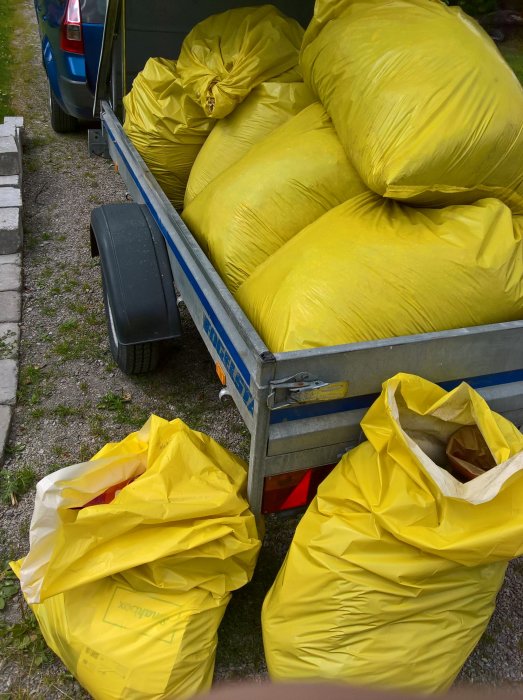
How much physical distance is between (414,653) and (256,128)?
2.19 meters

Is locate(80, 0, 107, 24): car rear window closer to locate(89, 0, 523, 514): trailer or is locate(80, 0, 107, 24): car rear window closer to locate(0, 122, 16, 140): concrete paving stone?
locate(0, 122, 16, 140): concrete paving stone

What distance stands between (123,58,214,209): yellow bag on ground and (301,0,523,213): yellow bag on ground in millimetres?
→ 999

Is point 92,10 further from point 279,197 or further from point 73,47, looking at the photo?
point 279,197

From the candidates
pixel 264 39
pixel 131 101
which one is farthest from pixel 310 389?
pixel 131 101

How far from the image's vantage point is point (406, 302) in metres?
1.79

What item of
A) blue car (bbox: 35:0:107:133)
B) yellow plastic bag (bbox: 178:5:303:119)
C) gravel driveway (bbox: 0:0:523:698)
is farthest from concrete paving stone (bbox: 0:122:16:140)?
yellow plastic bag (bbox: 178:5:303:119)

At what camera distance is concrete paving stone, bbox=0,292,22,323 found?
3.49 meters

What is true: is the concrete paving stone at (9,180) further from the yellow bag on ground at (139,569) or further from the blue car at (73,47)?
the yellow bag on ground at (139,569)

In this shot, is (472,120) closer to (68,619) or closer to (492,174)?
(492,174)

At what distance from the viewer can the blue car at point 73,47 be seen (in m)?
4.35

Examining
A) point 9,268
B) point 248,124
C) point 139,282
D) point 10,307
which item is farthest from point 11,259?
point 248,124

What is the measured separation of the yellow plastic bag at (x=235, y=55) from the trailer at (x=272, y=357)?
513mm

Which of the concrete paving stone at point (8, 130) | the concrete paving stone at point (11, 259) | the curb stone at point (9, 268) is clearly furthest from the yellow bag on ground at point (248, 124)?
the concrete paving stone at point (8, 130)

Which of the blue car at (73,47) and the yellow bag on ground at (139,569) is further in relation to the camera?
the blue car at (73,47)
